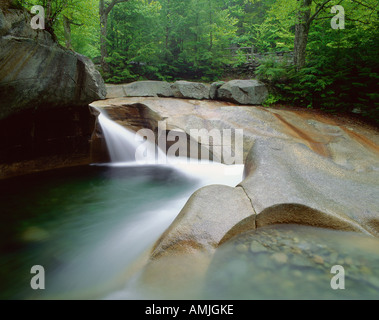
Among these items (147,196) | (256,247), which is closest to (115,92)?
(147,196)

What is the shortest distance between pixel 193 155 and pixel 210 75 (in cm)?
914

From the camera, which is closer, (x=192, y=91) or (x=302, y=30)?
(x=302, y=30)

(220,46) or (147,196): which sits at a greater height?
(220,46)

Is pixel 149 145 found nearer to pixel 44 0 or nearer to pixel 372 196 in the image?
pixel 44 0

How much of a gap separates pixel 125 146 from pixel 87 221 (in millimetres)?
4146

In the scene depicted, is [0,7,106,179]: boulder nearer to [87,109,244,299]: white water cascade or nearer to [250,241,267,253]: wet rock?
[87,109,244,299]: white water cascade

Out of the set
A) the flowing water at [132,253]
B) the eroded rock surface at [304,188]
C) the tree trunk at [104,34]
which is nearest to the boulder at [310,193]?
the eroded rock surface at [304,188]

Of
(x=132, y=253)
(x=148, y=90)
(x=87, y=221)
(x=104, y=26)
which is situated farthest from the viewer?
(x=104, y=26)

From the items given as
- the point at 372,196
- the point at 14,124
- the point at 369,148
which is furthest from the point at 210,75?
the point at 372,196

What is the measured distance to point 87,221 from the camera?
3.94 metres

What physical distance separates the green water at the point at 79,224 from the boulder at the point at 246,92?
5.16 m

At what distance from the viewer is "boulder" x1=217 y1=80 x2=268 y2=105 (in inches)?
388

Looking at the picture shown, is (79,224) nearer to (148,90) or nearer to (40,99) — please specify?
(40,99)

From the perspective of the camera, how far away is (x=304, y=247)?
2711mm
